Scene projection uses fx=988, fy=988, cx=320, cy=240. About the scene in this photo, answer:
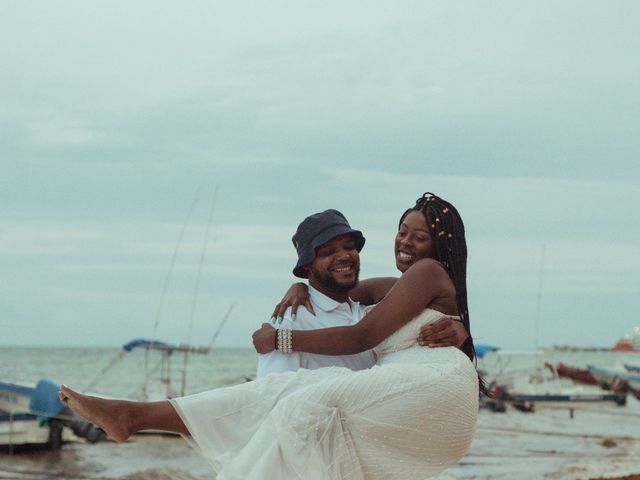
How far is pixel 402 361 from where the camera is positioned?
420 cm

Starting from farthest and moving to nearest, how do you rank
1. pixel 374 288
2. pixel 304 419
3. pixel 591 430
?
pixel 591 430 < pixel 374 288 < pixel 304 419

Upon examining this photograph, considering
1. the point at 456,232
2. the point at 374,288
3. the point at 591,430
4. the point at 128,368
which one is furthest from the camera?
the point at 128,368

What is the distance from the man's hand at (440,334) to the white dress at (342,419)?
28mm

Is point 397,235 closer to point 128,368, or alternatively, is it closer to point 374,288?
point 374,288

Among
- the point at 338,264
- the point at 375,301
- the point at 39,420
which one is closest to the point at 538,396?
the point at 39,420

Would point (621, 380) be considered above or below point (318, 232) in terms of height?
below

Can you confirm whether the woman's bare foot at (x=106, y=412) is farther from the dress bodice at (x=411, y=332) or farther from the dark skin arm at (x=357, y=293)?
the dress bodice at (x=411, y=332)

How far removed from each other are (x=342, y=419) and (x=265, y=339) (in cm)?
61

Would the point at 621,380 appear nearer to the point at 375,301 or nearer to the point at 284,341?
the point at 375,301

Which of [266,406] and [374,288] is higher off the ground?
[374,288]

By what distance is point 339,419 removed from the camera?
3.98 m

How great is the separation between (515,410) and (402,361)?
902 inches

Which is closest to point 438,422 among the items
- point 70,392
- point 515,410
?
point 70,392

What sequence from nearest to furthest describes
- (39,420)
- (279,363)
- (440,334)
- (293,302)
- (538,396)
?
(440,334), (279,363), (293,302), (39,420), (538,396)
